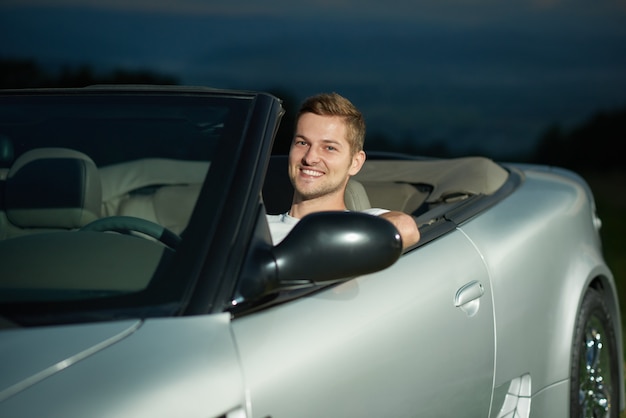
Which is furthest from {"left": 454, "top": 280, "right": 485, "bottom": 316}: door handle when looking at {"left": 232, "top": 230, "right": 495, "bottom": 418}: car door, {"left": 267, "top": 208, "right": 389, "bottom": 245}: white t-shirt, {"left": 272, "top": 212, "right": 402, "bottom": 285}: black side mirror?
{"left": 272, "top": 212, "right": 402, "bottom": 285}: black side mirror

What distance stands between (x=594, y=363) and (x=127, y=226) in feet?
6.75

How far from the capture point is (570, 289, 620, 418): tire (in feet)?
13.1

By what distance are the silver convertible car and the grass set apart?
1774 millimetres

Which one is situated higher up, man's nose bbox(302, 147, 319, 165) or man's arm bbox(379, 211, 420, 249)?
man's nose bbox(302, 147, 319, 165)

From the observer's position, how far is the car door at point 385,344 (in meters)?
Answer: 2.47

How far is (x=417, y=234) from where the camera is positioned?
3.35 metres

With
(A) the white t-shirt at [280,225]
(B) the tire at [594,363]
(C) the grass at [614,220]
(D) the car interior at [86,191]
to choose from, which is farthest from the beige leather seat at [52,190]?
→ (C) the grass at [614,220]

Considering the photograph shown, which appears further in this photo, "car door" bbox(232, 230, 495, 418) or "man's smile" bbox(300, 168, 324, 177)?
"man's smile" bbox(300, 168, 324, 177)

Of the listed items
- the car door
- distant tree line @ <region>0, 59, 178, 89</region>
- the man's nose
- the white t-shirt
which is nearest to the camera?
the car door

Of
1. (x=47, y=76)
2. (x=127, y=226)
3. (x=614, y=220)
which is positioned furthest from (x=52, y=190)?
(x=47, y=76)

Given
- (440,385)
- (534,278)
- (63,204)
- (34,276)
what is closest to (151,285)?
(34,276)

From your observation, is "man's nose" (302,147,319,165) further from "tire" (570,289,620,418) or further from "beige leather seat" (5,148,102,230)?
"tire" (570,289,620,418)

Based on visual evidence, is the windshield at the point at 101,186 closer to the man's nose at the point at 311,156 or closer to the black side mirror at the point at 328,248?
the black side mirror at the point at 328,248

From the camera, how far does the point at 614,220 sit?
13781mm
